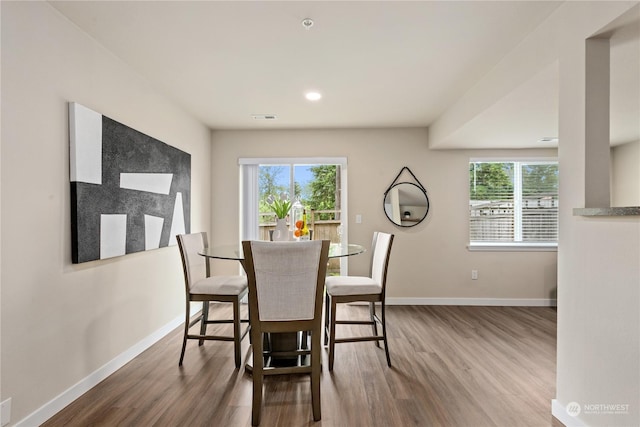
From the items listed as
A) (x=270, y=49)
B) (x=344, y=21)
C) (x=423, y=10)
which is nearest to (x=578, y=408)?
(x=423, y=10)

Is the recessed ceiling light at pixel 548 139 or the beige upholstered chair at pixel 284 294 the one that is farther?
the recessed ceiling light at pixel 548 139

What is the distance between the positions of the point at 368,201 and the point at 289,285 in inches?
109

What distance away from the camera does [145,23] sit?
6.73 feet

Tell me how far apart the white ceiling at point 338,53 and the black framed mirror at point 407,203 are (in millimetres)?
1031

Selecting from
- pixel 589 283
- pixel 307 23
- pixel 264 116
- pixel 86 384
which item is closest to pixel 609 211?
pixel 589 283

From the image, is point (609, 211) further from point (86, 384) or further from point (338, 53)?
point (86, 384)

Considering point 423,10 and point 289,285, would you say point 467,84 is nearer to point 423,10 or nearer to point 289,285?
point 423,10

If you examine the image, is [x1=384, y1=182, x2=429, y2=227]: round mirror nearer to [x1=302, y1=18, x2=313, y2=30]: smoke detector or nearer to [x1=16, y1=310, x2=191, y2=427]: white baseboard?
[x1=302, y1=18, x2=313, y2=30]: smoke detector

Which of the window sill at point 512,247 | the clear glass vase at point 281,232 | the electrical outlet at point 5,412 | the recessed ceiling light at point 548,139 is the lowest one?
the electrical outlet at point 5,412

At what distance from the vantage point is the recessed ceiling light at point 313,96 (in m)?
3.19

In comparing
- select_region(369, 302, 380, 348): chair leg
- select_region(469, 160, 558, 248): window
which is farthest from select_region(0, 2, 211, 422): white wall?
select_region(469, 160, 558, 248): window

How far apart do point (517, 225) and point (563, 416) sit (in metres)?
3.22

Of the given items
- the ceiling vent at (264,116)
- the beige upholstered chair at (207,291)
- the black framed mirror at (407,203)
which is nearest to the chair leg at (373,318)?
the beige upholstered chair at (207,291)

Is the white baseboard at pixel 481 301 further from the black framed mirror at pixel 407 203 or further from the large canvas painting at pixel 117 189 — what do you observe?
the large canvas painting at pixel 117 189
